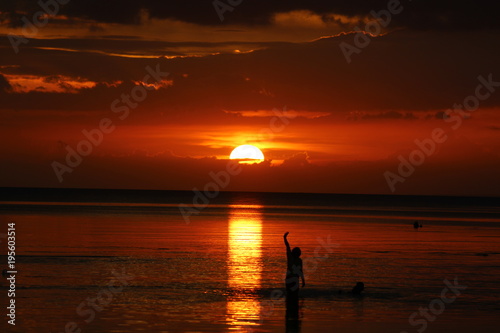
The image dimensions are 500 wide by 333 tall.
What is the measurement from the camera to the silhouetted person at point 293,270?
26.1 meters

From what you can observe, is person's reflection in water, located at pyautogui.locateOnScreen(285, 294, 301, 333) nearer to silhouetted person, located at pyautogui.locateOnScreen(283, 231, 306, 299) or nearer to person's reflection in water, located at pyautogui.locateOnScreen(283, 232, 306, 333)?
person's reflection in water, located at pyautogui.locateOnScreen(283, 232, 306, 333)

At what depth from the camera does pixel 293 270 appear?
26547 millimetres

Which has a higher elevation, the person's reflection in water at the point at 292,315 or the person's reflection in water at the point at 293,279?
the person's reflection in water at the point at 293,279

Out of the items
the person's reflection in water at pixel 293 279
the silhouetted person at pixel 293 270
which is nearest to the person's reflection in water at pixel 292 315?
the person's reflection in water at pixel 293 279

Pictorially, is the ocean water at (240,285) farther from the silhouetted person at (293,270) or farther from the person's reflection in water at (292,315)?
the silhouetted person at (293,270)

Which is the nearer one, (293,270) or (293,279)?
(293,270)

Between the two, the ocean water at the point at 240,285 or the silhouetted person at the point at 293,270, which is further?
the silhouetted person at the point at 293,270

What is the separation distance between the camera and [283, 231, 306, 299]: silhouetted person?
2614 centimetres

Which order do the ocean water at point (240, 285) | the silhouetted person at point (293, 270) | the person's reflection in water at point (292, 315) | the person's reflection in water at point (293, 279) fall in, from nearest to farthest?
the person's reflection in water at point (292, 315) < the ocean water at point (240, 285) < the person's reflection in water at point (293, 279) < the silhouetted person at point (293, 270)

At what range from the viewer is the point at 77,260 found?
3922cm

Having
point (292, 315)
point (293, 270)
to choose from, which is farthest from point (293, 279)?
point (292, 315)

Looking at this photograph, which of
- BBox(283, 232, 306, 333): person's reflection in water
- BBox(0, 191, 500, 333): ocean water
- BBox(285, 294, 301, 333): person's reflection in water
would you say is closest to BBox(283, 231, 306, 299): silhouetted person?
BBox(283, 232, 306, 333): person's reflection in water

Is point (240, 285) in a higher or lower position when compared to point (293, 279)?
higher

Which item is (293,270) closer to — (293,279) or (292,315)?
(293,279)
